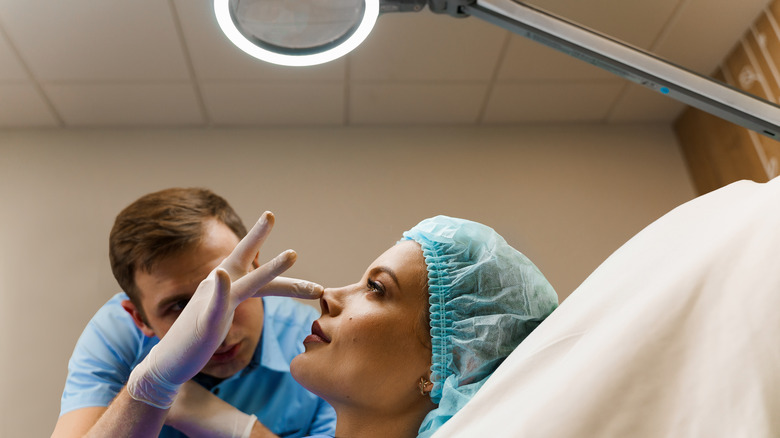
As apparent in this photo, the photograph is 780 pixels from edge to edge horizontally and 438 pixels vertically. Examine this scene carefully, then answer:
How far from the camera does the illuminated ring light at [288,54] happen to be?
115 cm

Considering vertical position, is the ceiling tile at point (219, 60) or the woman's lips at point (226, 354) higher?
the ceiling tile at point (219, 60)

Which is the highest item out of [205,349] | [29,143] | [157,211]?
[29,143]

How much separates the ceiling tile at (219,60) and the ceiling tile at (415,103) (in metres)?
0.19

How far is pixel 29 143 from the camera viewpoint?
2949mm

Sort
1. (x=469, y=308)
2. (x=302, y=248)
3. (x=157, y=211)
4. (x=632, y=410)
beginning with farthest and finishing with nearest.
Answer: (x=302, y=248) → (x=157, y=211) → (x=469, y=308) → (x=632, y=410)

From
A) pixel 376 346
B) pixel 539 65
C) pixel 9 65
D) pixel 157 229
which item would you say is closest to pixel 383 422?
pixel 376 346

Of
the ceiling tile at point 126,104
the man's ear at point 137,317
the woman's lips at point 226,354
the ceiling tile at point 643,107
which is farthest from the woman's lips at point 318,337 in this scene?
the ceiling tile at point 643,107

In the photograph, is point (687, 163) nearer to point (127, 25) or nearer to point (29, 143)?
point (127, 25)

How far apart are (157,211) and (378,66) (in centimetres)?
130

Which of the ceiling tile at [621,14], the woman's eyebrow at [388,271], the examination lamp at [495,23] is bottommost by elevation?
the woman's eyebrow at [388,271]

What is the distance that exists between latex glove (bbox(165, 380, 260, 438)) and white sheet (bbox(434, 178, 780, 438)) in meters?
0.80

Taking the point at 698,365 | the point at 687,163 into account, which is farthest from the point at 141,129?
the point at 698,365

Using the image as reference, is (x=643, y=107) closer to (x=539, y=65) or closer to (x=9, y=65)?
(x=539, y=65)

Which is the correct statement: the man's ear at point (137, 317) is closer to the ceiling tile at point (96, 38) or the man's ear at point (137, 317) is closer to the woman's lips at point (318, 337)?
the woman's lips at point (318, 337)
